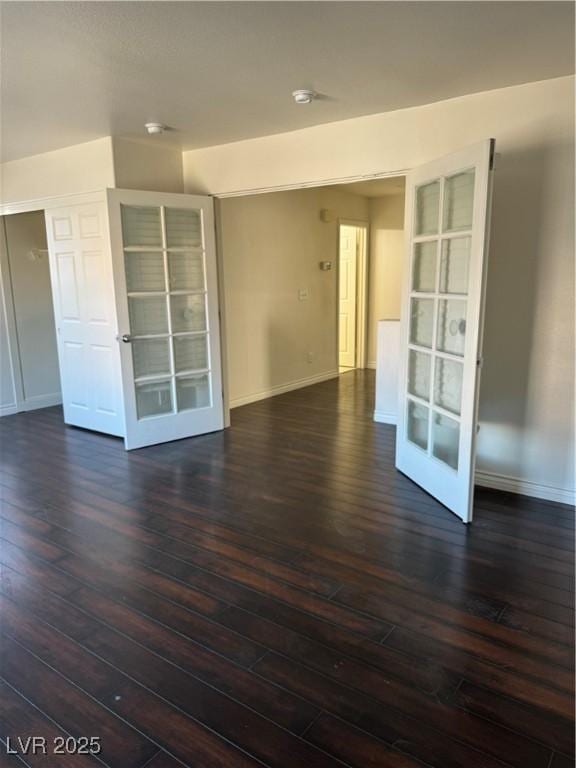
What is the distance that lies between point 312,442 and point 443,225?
2.21 metres

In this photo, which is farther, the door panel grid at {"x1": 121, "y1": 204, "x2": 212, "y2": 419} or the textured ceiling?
the door panel grid at {"x1": 121, "y1": 204, "x2": 212, "y2": 419}

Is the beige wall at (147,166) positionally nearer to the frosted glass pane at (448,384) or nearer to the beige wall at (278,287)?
the beige wall at (278,287)

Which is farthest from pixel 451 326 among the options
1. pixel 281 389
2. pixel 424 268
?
pixel 281 389

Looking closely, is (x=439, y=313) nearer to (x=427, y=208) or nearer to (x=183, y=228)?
(x=427, y=208)

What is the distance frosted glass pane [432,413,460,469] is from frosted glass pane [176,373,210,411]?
88.6 inches

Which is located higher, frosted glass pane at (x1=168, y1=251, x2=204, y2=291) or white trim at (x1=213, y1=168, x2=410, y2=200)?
white trim at (x1=213, y1=168, x2=410, y2=200)

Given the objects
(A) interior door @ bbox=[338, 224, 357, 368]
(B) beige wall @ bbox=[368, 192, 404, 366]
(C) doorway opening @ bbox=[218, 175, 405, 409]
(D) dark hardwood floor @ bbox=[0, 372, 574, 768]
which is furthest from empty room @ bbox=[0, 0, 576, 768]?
(B) beige wall @ bbox=[368, 192, 404, 366]

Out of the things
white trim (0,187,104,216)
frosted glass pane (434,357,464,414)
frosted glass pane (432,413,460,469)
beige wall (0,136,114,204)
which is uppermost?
beige wall (0,136,114,204)

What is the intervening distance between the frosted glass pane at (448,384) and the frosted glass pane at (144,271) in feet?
8.00

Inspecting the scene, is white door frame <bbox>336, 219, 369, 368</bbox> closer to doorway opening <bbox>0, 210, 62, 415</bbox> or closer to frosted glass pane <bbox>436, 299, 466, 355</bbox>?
doorway opening <bbox>0, 210, 62, 415</bbox>

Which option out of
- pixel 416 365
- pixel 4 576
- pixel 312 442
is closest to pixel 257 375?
pixel 312 442

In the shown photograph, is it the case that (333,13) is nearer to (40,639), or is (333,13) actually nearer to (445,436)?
(445,436)

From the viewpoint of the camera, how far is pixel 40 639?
2154mm

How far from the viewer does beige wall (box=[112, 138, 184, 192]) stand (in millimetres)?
4223
